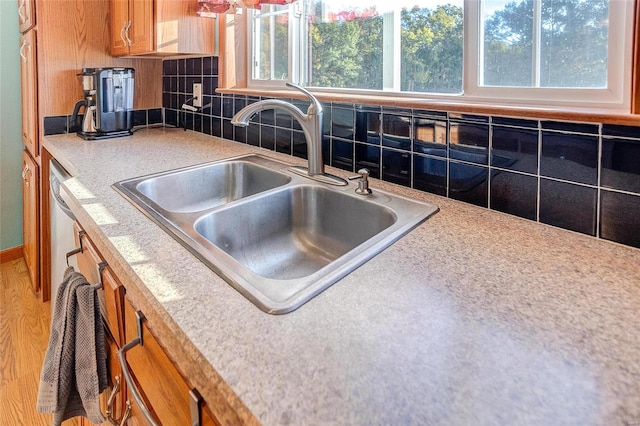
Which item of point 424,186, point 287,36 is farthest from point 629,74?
point 287,36

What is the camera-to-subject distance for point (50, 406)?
3.21 feet

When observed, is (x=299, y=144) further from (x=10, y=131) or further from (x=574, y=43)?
(x=10, y=131)

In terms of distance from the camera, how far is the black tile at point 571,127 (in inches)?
32.1

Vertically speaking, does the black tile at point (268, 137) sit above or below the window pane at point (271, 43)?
below

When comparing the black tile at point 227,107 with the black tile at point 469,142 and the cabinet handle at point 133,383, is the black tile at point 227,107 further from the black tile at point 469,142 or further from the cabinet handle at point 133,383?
the cabinet handle at point 133,383

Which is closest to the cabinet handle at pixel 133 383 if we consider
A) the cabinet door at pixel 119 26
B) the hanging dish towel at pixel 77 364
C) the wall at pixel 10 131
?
the hanging dish towel at pixel 77 364

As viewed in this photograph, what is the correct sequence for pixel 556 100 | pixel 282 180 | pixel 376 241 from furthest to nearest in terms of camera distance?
1. pixel 282 180
2. pixel 556 100
3. pixel 376 241

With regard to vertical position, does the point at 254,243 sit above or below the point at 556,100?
below

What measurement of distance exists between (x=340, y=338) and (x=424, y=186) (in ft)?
2.41

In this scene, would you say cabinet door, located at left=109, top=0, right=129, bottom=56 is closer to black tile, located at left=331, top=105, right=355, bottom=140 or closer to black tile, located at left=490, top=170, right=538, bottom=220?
black tile, located at left=331, top=105, right=355, bottom=140

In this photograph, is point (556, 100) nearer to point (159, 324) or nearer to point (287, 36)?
point (159, 324)

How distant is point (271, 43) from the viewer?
1.93 metres

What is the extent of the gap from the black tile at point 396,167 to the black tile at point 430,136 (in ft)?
0.16

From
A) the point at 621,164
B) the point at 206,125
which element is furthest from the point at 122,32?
the point at 621,164
